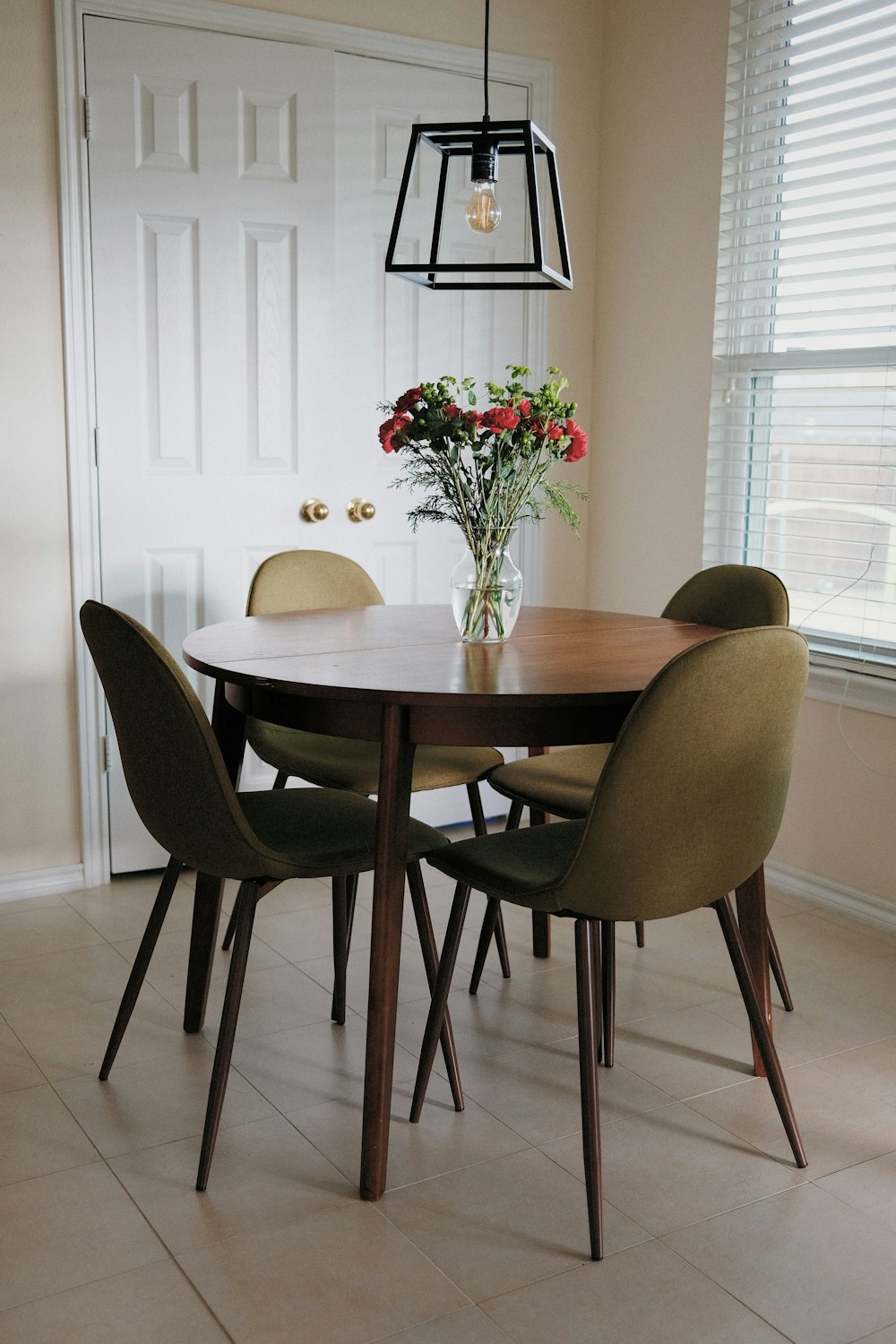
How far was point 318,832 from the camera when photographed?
2188 millimetres

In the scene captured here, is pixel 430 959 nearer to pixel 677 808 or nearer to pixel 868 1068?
pixel 677 808

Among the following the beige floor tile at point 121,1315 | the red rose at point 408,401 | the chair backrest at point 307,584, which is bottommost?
the beige floor tile at point 121,1315

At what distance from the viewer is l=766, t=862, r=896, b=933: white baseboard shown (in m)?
3.11

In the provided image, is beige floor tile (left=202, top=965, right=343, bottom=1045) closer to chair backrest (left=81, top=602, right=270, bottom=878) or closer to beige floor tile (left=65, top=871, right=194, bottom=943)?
beige floor tile (left=65, top=871, right=194, bottom=943)

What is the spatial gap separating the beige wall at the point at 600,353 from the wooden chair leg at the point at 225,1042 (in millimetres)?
1428

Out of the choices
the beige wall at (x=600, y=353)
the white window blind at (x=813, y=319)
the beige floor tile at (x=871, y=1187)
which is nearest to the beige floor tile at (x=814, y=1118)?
the beige floor tile at (x=871, y=1187)

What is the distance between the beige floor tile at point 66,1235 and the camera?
5.75 feet

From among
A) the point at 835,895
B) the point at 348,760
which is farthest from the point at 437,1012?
the point at 835,895

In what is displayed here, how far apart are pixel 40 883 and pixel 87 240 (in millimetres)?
1638

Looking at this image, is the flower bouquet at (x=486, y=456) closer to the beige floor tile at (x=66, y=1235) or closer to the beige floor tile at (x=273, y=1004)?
the beige floor tile at (x=273, y=1004)

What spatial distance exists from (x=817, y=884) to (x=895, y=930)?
10.5 inches

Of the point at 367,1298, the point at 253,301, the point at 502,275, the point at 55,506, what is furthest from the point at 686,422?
the point at 367,1298

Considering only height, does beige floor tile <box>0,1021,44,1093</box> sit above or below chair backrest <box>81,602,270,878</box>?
below

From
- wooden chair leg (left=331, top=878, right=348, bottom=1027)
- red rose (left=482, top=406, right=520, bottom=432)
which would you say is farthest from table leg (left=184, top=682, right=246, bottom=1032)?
red rose (left=482, top=406, right=520, bottom=432)
